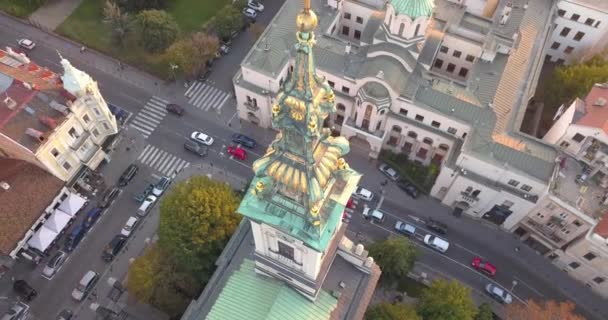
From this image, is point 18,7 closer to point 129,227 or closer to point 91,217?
point 91,217

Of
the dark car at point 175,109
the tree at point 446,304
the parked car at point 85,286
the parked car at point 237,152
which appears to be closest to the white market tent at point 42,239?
the parked car at point 85,286

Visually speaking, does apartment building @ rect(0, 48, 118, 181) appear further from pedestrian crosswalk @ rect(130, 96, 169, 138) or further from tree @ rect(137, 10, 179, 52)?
tree @ rect(137, 10, 179, 52)

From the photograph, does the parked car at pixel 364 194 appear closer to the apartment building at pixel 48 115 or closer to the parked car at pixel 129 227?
the parked car at pixel 129 227

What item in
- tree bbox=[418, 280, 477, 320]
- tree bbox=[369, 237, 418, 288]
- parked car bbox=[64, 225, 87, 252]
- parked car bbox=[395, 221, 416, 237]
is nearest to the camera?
tree bbox=[418, 280, 477, 320]

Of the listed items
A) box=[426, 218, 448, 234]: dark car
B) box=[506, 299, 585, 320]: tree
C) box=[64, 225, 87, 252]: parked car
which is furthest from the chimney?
box=[506, 299, 585, 320]: tree

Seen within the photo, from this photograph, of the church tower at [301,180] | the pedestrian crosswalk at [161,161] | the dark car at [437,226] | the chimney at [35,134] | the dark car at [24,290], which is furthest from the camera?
the pedestrian crosswalk at [161,161]

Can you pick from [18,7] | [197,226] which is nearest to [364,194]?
[197,226]
